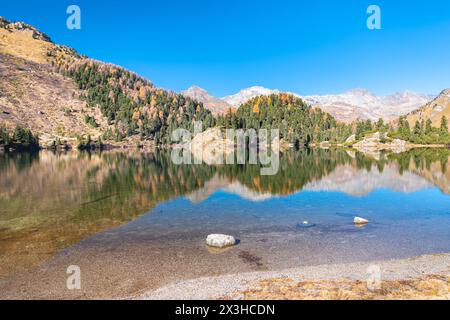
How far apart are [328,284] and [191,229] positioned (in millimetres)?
20644

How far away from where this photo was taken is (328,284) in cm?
2070

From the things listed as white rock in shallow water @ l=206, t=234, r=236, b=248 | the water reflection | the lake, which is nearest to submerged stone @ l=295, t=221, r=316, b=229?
the lake

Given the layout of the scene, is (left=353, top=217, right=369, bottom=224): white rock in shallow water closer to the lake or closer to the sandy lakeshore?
the lake

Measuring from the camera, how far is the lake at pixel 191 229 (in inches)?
1006

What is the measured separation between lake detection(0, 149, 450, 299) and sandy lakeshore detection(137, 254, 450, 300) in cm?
189

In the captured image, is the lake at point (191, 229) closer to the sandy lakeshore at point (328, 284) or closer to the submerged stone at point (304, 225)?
the submerged stone at point (304, 225)

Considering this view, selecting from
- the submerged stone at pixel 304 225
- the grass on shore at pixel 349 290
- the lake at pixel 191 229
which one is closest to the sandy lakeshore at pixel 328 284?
the grass on shore at pixel 349 290

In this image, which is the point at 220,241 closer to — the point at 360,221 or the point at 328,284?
the point at 328,284

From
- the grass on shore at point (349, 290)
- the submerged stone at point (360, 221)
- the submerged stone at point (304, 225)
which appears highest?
the grass on shore at point (349, 290)

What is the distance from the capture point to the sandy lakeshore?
61.8ft

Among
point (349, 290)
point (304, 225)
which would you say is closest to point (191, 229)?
point (304, 225)

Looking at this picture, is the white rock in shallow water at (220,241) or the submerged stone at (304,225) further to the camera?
the submerged stone at (304,225)

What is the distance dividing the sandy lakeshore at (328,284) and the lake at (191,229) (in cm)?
189
